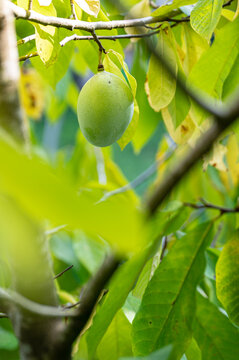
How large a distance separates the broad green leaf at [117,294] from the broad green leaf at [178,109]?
1.07 feet

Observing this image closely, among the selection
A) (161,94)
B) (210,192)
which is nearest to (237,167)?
(210,192)

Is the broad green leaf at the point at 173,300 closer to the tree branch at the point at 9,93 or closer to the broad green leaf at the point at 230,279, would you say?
the broad green leaf at the point at 230,279

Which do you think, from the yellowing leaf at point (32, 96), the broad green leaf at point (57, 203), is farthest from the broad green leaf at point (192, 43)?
the yellowing leaf at point (32, 96)

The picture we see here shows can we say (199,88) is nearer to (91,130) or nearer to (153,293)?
(91,130)

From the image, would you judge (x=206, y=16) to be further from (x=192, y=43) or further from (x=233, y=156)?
(x=233, y=156)

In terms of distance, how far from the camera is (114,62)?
0.82m

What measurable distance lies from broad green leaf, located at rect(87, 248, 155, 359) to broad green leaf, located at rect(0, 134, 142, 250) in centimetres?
38

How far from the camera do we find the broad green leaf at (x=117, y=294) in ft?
2.00

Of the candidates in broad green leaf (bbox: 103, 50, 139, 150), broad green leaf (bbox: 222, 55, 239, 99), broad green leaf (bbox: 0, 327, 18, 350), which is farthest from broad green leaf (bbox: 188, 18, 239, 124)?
broad green leaf (bbox: 0, 327, 18, 350)

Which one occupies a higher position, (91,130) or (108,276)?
(108,276)

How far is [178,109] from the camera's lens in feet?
2.86

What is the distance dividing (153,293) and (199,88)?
1.14 ft

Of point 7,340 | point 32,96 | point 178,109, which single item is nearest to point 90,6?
point 178,109

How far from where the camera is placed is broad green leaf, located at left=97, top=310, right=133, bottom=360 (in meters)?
0.78
